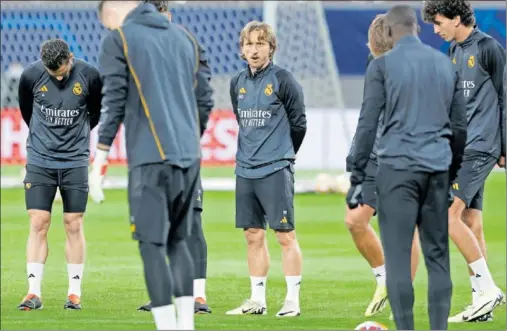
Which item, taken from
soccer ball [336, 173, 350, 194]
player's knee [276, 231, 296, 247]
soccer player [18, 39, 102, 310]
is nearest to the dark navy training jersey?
soccer player [18, 39, 102, 310]

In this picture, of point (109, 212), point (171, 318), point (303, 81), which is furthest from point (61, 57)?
point (303, 81)

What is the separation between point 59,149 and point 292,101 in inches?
76.7

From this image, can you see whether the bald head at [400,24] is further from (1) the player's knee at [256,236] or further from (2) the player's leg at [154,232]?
(1) the player's knee at [256,236]

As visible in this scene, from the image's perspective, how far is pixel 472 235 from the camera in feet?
33.7

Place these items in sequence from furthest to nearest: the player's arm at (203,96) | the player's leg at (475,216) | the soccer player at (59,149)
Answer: the soccer player at (59,149) → the player's leg at (475,216) → the player's arm at (203,96)

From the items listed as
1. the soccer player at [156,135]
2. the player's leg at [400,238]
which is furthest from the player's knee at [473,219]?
the soccer player at [156,135]

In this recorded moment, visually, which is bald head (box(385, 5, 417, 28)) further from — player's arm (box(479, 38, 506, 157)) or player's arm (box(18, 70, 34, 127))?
player's arm (box(18, 70, 34, 127))

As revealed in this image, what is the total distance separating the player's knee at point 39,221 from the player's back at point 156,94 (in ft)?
10.8

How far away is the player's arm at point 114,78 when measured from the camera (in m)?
7.77

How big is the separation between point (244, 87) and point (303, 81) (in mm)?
14988

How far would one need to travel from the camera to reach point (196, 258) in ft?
33.0

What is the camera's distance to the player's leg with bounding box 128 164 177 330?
7.67 meters

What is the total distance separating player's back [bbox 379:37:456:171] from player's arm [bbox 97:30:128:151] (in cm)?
155

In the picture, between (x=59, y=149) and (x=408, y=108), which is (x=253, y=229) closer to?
(x=59, y=149)
